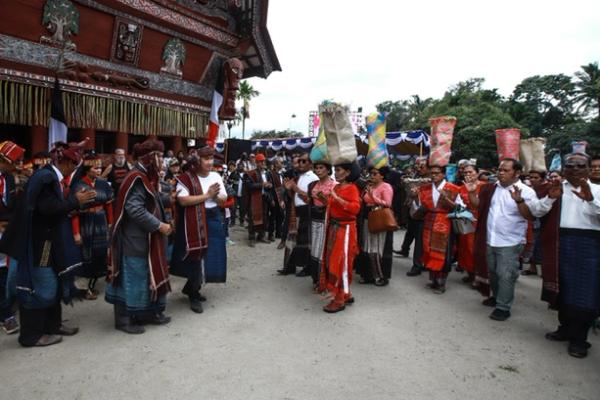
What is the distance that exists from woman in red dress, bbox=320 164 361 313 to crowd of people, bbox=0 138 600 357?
0.01 m

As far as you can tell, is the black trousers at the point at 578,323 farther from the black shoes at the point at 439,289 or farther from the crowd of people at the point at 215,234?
the black shoes at the point at 439,289

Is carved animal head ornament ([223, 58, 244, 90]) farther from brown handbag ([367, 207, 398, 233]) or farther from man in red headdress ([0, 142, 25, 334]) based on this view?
man in red headdress ([0, 142, 25, 334])

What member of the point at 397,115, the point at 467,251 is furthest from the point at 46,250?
the point at 397,115

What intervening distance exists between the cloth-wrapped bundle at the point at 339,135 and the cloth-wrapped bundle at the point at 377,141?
Answer: 1.07m

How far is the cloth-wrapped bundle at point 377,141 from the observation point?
5090 mm

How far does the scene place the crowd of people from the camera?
3.07 meters

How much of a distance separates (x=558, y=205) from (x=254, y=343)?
306cm

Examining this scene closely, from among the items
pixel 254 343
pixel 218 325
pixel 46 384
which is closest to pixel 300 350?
pixel 254 343

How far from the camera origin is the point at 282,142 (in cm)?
2009

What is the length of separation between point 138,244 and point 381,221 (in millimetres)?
2967

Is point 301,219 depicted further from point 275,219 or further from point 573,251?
point 573,251

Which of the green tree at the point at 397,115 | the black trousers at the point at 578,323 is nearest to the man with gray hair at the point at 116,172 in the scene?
the black trousers at the point at 578,323

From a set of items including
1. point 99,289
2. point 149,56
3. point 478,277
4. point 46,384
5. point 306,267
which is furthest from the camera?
point 149,56

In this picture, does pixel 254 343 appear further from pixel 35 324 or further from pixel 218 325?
pixel 35 324
